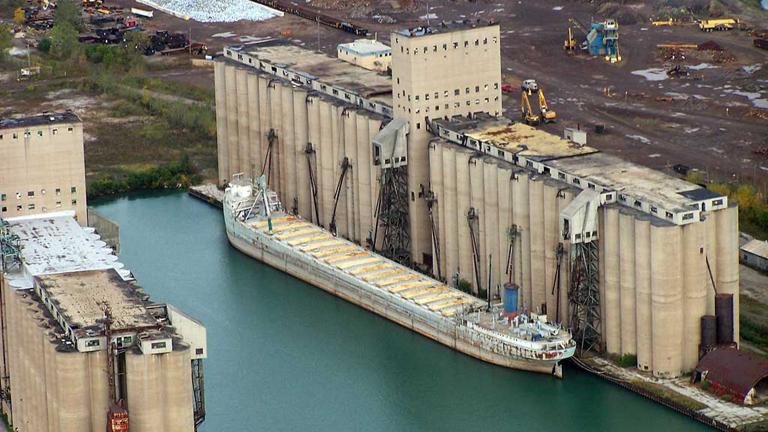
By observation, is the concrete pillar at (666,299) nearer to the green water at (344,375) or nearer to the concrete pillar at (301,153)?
the green water at (344,375)

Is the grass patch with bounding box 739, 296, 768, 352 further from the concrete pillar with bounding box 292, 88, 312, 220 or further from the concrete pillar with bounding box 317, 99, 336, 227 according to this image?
the concrete pillar with bounding box 292, 88, 312, 220

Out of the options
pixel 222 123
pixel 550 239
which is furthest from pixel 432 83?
pixel 222 123

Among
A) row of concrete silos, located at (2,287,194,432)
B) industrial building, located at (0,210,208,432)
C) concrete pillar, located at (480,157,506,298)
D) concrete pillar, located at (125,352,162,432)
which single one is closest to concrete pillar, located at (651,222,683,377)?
concrete pillar, located at (480,157,506,298)

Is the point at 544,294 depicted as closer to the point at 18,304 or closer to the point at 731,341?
the point at 731,341

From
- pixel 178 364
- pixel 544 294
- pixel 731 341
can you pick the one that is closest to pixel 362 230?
pixel 544 294

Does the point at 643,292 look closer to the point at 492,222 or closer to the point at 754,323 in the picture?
the point at 754,323
